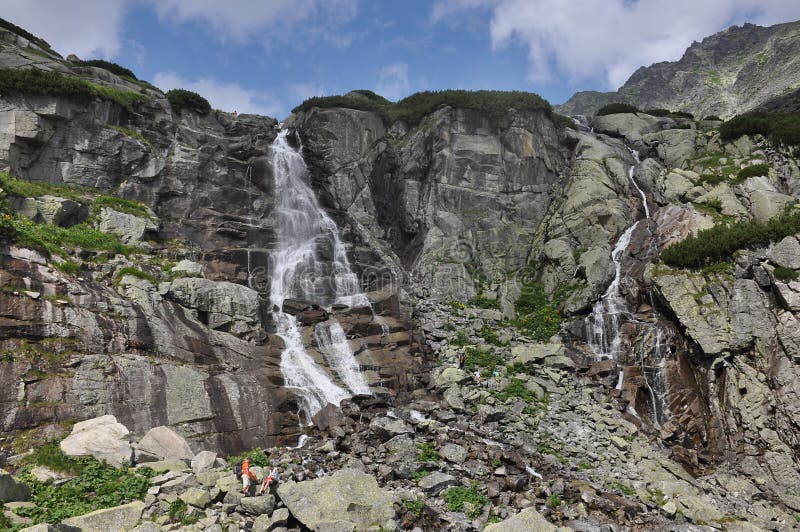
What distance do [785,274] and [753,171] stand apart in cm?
1454

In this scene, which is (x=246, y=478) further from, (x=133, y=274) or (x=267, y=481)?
(x=133, y=274)

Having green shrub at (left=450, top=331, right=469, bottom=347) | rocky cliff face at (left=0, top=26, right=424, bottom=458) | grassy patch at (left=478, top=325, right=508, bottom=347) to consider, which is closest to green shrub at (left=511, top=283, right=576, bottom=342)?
grassy patch at (left=478, top=325, right=508, bottom=347)

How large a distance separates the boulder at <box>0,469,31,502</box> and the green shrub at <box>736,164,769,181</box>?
44001mm

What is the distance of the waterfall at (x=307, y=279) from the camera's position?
86.2 feet

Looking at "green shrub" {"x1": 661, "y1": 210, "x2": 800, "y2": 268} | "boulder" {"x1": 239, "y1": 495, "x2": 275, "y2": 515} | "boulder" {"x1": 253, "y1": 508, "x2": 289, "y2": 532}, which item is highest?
"green shrub" {"x1": 661, "y1": 210, "x2": 800, "y2": 268}

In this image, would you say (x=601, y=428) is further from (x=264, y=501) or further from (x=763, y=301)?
(x=264, y=501)

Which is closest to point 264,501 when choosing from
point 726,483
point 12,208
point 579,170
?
point 726,483

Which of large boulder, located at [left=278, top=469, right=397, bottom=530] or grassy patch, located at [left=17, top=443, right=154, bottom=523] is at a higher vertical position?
grassy patch, located at [left=17, top=443, right=154, bottom=523]

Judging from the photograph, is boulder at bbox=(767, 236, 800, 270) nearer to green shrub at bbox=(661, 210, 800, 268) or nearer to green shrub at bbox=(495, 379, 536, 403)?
green shrub at bbox=(661, 210, 800, 268)

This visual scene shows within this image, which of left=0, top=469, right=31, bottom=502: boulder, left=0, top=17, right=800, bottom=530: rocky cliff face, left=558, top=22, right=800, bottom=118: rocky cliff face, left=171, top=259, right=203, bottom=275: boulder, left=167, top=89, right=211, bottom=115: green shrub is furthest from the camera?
left=558, top=22, right=800, bottom=118: rocky cliff face

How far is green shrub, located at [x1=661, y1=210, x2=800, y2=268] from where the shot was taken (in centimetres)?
2667

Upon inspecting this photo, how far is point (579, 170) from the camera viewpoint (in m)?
44.2

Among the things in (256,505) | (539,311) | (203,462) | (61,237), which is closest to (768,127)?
(539,311)

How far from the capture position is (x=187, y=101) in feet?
142
